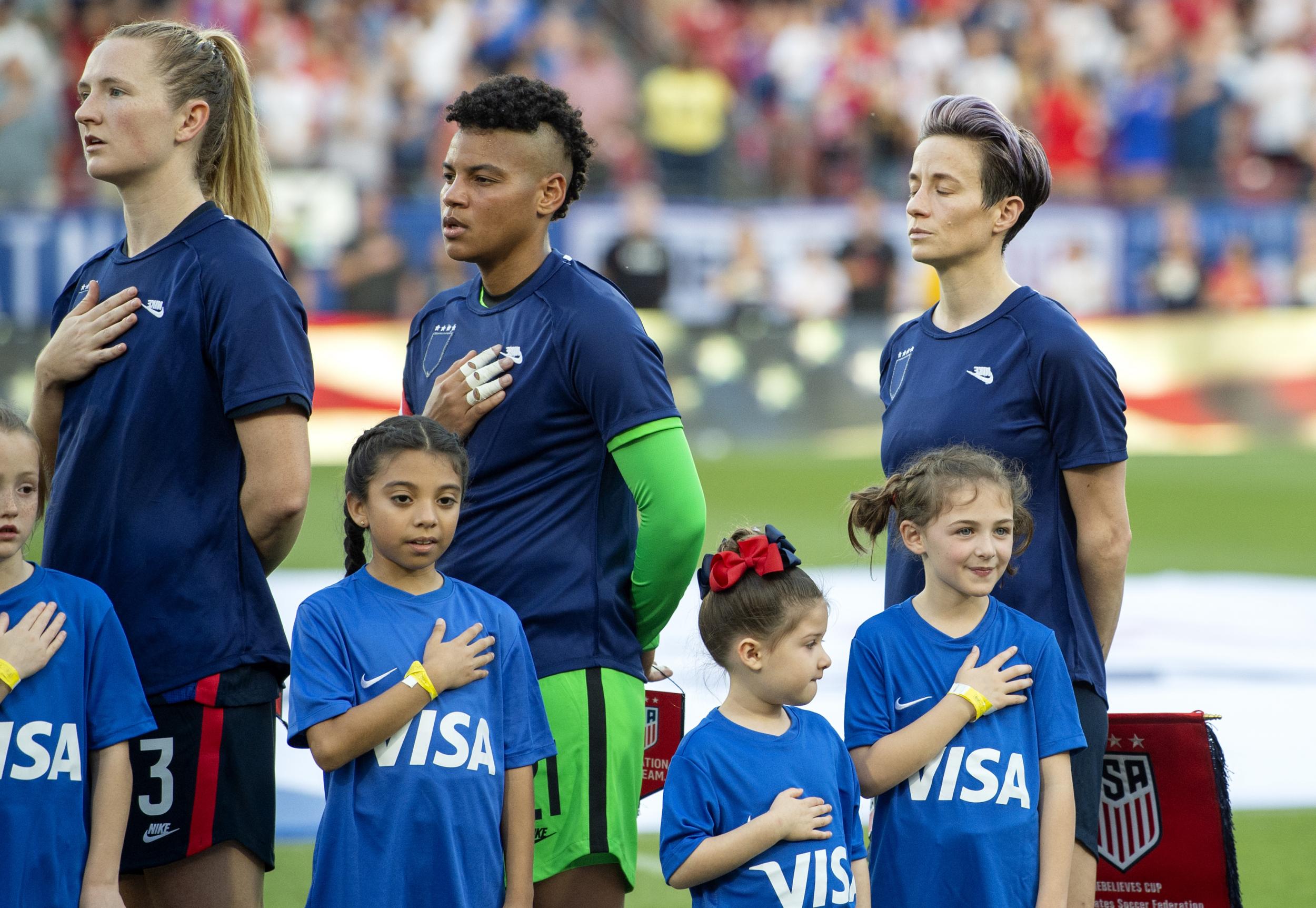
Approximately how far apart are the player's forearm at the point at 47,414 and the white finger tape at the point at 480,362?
830 millimetres

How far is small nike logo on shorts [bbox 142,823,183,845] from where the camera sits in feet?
10.5

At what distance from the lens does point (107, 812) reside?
10.1 ft

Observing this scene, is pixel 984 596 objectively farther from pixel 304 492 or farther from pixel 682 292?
pixel 682 292

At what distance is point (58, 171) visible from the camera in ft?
52.7

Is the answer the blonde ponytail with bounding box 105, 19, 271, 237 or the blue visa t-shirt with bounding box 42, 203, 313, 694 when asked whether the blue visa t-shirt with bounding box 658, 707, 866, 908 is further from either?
the blonde ponytail with bounding box 105, 19, 271, 237

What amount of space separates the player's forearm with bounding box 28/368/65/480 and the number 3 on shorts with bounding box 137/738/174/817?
60 cm

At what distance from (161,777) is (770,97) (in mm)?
18455

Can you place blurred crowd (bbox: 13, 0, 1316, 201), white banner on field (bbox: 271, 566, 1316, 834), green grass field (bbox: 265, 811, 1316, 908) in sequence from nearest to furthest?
green grass field (bbox: 265, 811, 1316, 908) → white banner on field (bbox: 271, 566, 1316, 834) → blurred crowd (bbox: 13, 0, 1316, 201)

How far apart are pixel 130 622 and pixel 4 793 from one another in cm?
40

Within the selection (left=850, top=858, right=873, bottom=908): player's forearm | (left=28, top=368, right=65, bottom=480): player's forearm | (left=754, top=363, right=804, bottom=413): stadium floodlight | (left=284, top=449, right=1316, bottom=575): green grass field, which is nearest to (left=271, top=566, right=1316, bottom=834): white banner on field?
(left=284, top=449, right=1316, bottom=575): green grass field

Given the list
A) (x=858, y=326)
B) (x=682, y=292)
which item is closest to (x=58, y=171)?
(x=682, y=292)

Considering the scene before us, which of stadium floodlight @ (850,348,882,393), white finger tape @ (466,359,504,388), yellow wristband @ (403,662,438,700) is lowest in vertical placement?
yellow wristband @ (403,662,438,700)

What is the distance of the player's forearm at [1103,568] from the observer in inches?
138

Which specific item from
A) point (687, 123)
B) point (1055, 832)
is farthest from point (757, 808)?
point (687, 123)
